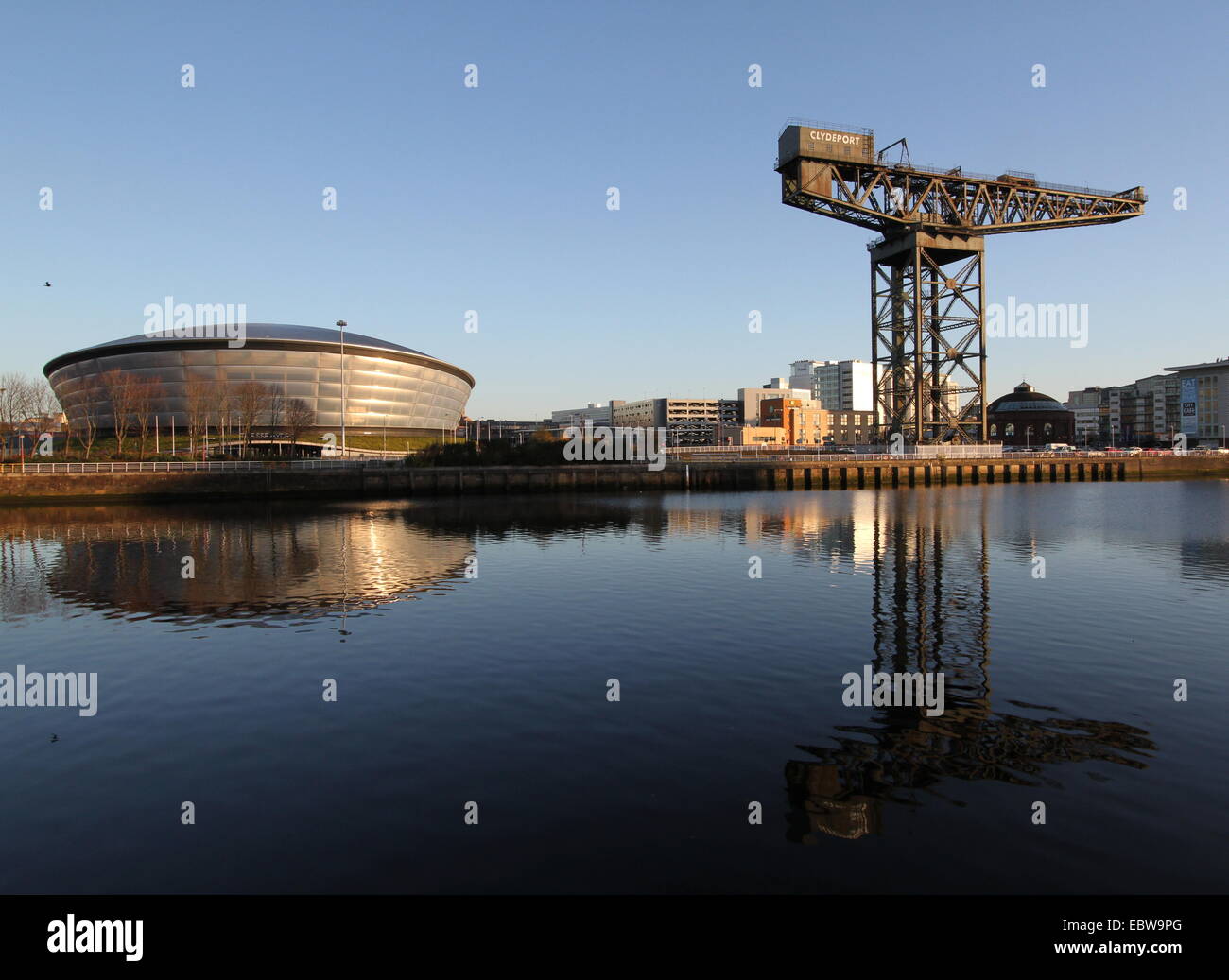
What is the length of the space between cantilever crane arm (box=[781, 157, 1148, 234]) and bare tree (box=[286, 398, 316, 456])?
203ft

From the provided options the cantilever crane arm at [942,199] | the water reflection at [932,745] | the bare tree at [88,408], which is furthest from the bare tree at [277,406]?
the water reflection at [932,745]

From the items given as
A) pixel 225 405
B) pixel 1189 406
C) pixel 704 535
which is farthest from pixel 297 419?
pixel 1189 406

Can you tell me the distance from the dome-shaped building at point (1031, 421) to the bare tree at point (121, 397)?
539 feet

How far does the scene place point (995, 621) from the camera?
61.9 feet

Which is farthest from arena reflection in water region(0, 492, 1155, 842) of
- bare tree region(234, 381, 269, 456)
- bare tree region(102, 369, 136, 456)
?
bare tree region(102, 369, 136, 456)

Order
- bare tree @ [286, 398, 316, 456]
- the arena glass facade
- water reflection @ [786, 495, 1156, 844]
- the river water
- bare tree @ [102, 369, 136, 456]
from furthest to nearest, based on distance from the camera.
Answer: the arena glass facade → bare tree @ [286, 398, 316, 456] → bare tree @ [102, 369, 136, 456] → water reflection @ [786, 495, 1156, 844] → the river water

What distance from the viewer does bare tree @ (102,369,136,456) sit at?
8631 cm

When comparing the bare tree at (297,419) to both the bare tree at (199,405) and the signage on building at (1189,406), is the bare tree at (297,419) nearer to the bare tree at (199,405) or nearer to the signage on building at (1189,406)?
the bare tree at (199,405)

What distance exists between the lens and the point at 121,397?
301 feet

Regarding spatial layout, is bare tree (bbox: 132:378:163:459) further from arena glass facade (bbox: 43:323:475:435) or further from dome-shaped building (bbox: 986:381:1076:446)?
dome-shaped building (bbox: 986:381:1076:446)

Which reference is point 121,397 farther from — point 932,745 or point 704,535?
point 932,745

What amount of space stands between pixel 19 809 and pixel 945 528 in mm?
39643
